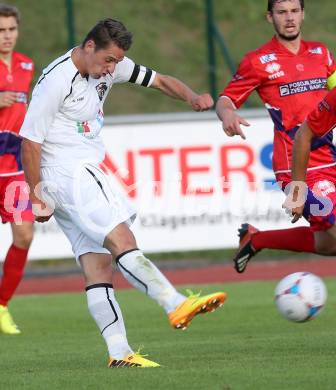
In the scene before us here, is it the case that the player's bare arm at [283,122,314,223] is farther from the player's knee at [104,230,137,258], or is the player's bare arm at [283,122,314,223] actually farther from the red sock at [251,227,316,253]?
the red sock at [251,227,316,253]

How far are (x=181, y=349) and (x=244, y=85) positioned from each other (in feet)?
6.80

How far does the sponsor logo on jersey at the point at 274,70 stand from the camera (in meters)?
8.66

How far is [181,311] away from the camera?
6609 mm

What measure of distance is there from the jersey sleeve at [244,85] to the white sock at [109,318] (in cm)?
224

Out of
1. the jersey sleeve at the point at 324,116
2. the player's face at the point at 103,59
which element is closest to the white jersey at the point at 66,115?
the player's face at the point at 103,59

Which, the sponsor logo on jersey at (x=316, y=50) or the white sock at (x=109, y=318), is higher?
the sponsor logo on jersey at (x=316, y=50)

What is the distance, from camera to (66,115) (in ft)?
A: 23.5

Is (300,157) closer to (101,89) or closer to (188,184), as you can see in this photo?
(101,89)

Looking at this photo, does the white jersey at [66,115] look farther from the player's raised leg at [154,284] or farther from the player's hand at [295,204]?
the player's hand at [295,204]

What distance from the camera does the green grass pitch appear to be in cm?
641

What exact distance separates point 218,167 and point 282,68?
6.04m

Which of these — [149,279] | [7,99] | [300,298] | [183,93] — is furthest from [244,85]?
[149,279]

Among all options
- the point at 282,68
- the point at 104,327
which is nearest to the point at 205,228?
the point at 282,68

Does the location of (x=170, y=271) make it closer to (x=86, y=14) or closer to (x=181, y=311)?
(x=86, y=14)
